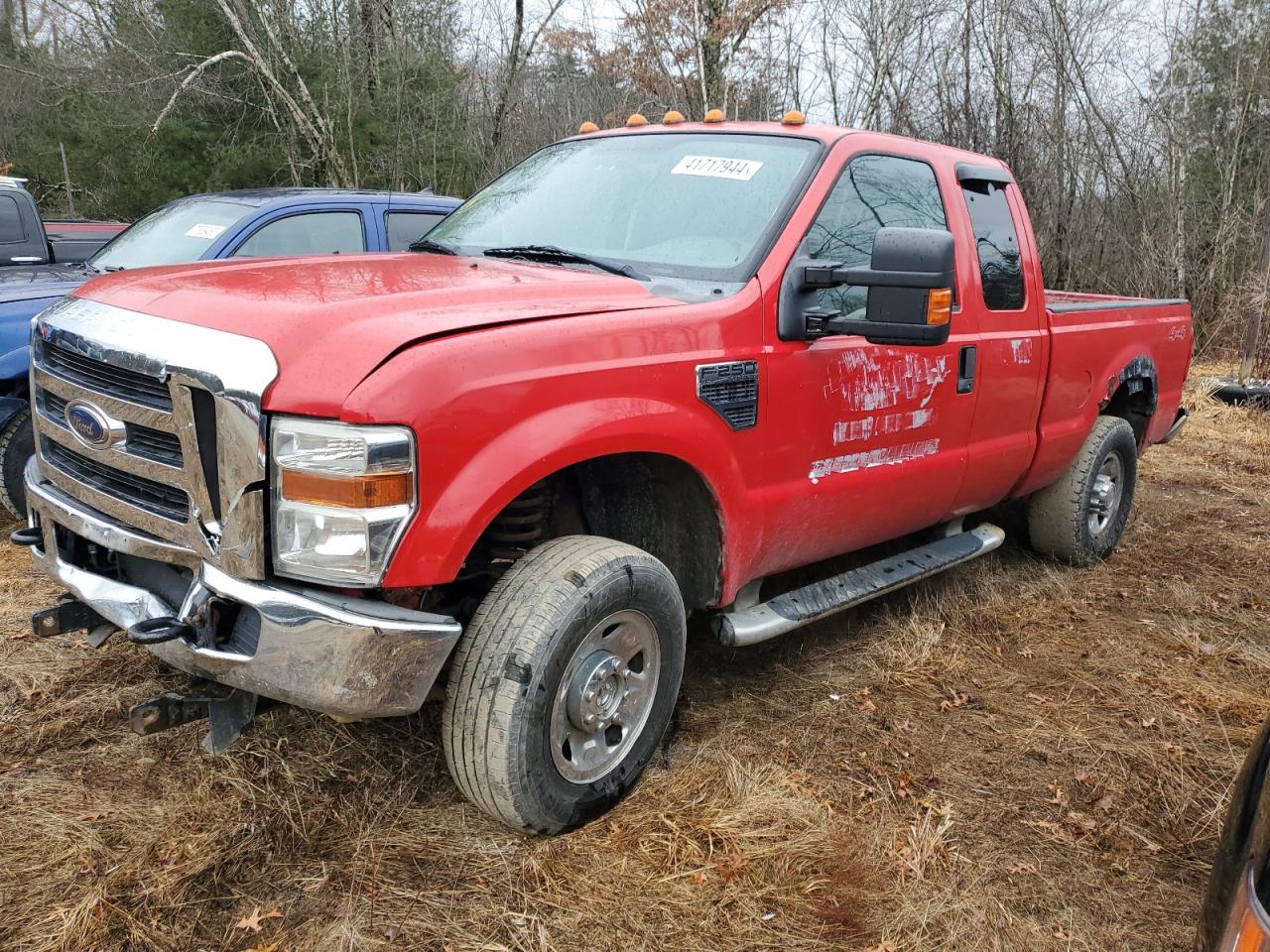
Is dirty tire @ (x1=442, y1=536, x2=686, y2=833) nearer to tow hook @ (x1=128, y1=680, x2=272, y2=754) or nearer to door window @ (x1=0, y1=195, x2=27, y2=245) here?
tow hook @ (x1=128, y1=680, x2=272, y2=754)

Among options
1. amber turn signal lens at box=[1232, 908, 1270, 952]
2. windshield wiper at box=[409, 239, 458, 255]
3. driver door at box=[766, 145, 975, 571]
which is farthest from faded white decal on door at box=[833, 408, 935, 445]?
amber turn signal lens at box=[1232, 908, 1270, 952]

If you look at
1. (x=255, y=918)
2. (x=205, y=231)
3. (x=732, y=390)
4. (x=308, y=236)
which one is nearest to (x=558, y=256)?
(x=732, y=390)

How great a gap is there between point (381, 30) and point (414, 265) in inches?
502

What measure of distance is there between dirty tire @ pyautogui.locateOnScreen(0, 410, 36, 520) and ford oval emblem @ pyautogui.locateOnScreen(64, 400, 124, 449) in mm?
2424

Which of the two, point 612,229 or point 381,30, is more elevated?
point 381,30

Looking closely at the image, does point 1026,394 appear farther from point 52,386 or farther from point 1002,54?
point 1002,54

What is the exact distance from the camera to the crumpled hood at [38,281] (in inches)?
192

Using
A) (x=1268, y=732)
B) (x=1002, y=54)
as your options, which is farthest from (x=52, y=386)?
(x=1002, y=54)

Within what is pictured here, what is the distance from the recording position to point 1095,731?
3477mm

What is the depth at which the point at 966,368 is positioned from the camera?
390cm

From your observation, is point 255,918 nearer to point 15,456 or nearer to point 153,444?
point 153,444

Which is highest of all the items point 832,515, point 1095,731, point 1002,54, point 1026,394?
point 1002,54

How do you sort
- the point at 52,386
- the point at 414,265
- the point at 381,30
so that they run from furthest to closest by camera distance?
the point at 381,30 → the point at 414,265 → the point at 52,386

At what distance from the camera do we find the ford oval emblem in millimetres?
2525
